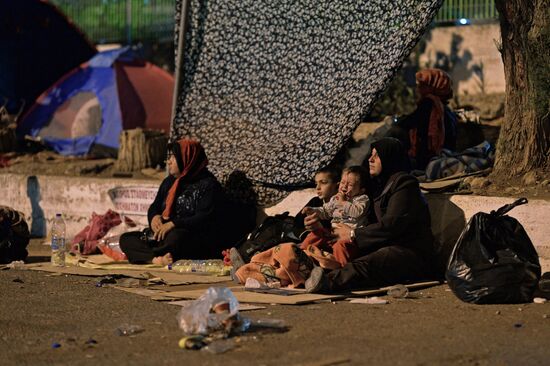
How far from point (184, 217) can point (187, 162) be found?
0.51 meters

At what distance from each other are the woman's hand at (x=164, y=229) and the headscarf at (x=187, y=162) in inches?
6.7

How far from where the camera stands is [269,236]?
33.4 feet

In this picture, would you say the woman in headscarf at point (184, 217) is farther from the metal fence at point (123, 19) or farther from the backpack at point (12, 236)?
the metal fence at point (123, 19)

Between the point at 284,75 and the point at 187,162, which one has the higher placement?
the point at 284,75

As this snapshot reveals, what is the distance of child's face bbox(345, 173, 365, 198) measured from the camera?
930 cm

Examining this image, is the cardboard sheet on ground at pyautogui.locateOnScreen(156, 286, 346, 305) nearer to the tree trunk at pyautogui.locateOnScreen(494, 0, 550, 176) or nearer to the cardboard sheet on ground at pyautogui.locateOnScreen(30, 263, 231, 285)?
the cardboard sheet on ground at pyautogui.locateOnScreen(30, 263, 231, 285)

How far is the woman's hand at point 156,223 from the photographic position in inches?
433

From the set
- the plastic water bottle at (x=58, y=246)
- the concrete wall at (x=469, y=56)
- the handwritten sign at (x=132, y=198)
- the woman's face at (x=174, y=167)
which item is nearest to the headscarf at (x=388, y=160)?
the woman's face at (x=174, y=167)

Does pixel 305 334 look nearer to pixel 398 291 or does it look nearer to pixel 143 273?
pixel 398 291

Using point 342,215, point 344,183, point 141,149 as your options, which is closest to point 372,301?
point 342,215

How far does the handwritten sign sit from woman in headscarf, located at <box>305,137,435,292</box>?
133 inches

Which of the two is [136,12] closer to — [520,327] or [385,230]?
[385,230]

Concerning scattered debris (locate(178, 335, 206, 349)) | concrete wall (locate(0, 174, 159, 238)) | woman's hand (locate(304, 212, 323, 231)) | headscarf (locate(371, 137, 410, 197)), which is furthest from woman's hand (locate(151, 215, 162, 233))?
scattered debris (locate(178, 335, 206, 349))

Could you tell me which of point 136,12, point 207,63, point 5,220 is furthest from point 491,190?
point 136,12
